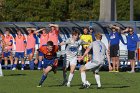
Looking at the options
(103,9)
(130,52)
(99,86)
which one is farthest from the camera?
(103,9)

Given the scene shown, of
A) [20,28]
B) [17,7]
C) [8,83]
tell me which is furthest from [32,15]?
[8,83]

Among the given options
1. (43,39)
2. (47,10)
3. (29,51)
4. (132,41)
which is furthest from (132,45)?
(47,10)

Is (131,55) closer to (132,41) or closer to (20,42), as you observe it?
(132,41)

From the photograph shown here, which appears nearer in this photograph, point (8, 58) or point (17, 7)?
point (8, 58)

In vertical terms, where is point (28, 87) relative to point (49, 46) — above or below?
below

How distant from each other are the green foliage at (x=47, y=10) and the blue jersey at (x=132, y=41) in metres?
30.5

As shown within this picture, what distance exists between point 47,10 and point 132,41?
3355 centimetres

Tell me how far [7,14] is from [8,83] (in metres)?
38.3

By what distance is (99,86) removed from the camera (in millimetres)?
20750

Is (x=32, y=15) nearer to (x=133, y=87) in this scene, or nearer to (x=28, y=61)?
(x=28, y=61)

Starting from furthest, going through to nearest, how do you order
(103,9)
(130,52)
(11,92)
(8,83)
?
(103,9)
(130,52)
(8,83)
(11,92)

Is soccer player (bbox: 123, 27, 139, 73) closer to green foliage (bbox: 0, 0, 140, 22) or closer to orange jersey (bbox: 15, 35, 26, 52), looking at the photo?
orange jersey (bbox: 15, 35, 26, 52)

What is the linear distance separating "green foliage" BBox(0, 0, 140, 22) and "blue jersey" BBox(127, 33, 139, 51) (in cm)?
3053

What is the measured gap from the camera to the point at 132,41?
30.2 metres
